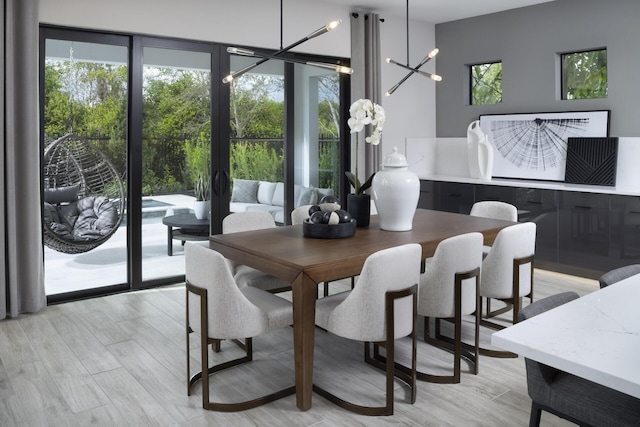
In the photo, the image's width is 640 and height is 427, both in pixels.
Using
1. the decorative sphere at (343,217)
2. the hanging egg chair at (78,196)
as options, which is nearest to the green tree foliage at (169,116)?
the hanging egg chair at (78,196)

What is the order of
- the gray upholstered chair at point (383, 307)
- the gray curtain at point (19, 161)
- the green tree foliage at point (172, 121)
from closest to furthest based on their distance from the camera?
the gray upholstered chair at point (383, 307) → the gray curtain at point (19, 161) → the green tree foliage at point (172, 121)

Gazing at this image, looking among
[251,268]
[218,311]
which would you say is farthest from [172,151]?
[218,311]

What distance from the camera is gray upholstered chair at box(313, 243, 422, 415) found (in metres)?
2.63

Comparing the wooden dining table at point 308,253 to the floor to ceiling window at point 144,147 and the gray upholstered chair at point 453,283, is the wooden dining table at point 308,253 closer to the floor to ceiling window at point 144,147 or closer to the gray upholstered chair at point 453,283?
the gray upholstered chair at point 453,283

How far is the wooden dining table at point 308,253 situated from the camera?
2.72 m

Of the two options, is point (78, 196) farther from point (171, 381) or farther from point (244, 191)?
point (171, 381)

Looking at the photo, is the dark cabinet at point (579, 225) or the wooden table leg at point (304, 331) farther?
the dark cabinet at point (579, 225)

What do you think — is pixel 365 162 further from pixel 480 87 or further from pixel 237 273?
pixel 237 273

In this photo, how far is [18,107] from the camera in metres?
4.13

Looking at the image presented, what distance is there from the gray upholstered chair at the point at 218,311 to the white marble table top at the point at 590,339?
1413mm

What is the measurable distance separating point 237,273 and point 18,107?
210 centimetres

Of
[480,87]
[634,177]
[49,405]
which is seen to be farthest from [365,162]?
[49,405]

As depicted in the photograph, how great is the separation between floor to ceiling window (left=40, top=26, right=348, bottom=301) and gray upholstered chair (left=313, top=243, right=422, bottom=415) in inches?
109

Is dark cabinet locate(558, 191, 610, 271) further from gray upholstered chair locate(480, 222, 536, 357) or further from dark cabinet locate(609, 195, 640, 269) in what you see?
gray upholstered chair locate(480, 222, 536, 357)
